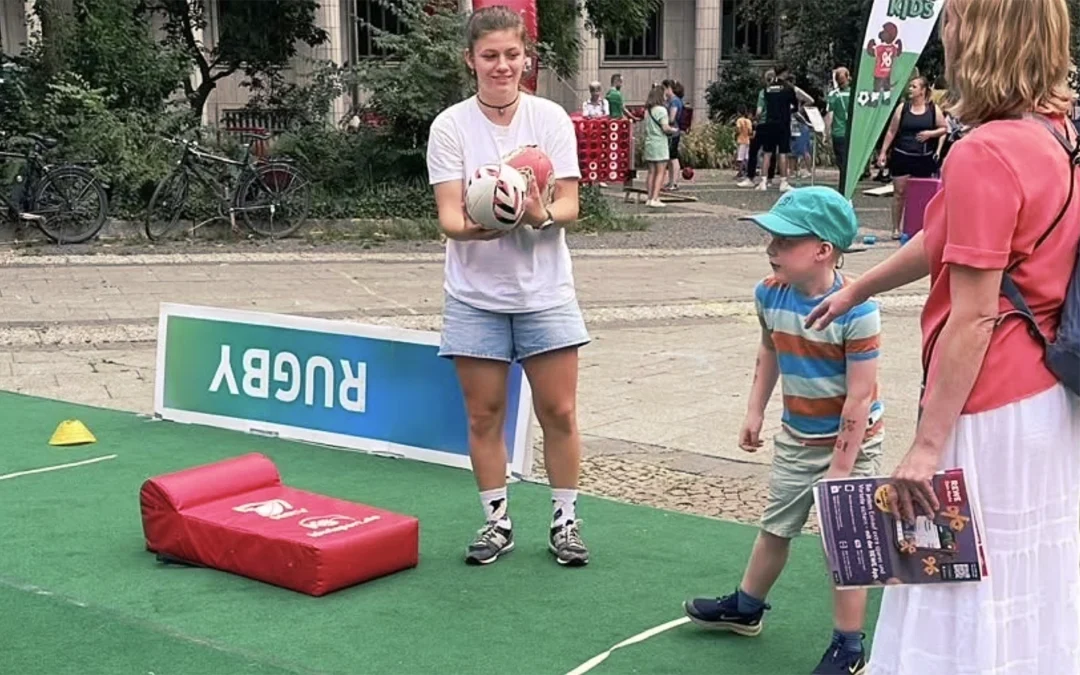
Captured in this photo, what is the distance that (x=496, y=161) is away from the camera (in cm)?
440

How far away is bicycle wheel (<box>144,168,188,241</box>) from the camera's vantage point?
571 inches

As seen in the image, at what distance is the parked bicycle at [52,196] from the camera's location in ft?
45.3

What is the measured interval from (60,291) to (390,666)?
27.3 feet

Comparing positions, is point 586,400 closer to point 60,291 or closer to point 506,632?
point 506,632

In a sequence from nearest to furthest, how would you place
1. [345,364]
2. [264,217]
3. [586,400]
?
[345,364]
[586,400]
[264,217]

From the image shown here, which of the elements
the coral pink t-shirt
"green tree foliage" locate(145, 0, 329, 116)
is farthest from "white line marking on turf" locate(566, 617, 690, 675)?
"green tree foliage" locate(145, 0, 329, 116)

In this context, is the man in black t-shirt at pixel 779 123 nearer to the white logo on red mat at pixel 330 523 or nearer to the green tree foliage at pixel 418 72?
the green tree foliage at pixel 418 72

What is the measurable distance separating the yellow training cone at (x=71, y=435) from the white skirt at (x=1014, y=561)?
15.8ft

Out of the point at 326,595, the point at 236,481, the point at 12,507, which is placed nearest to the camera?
the point at 326,595

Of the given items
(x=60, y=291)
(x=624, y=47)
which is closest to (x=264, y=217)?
(x=60, y=291)

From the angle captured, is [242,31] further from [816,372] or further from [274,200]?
[816,372]

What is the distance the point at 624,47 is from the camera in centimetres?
3712

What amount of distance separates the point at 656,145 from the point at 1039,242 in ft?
56.4

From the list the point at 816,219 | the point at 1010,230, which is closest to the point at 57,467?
the point at 816,219
